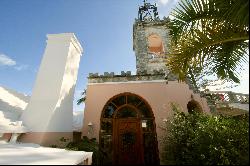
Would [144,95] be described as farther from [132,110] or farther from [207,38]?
[207,38]

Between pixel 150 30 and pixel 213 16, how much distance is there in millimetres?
15233

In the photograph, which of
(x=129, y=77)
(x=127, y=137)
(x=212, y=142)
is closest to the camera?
(x=212, y=142)

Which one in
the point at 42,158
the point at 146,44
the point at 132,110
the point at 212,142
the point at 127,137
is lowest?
the point at 42,158

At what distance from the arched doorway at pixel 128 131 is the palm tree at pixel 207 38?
23.9 feet

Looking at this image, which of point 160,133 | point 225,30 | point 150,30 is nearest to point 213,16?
point 225,30

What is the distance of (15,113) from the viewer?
10.4 meters

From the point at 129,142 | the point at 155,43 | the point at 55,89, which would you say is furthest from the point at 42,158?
the point at 155,43

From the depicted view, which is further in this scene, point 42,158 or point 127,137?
Answer: point 127,137

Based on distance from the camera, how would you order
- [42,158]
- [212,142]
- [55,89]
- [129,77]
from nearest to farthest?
1. [42,158]
2. [212,142]
3. [55,89]
4. [129,77]

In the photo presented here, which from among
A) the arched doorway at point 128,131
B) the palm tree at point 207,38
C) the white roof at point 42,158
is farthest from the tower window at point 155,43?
the white roof at point 42,158

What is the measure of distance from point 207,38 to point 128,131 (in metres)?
8.31

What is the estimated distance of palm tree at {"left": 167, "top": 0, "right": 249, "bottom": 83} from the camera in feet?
13.4

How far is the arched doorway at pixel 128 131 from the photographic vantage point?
36.5 feet

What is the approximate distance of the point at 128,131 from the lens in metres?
11.7
